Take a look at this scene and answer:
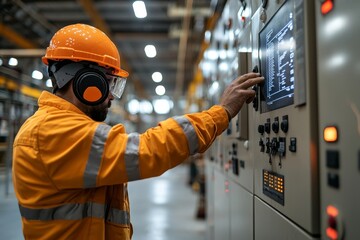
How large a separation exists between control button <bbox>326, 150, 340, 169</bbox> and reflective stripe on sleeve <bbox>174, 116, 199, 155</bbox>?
0.46 meters

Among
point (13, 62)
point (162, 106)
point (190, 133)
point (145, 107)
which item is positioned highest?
point (162, 106)

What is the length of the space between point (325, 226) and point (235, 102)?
2.00 feet

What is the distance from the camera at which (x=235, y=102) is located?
1499mm

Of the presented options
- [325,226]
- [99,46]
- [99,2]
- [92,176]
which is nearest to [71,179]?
[92,176]

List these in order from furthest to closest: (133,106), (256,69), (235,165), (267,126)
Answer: (133,106), (235,165), (256,69), (267,126)

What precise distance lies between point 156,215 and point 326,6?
18.3ft

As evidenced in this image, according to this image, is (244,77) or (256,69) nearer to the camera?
(244,77)

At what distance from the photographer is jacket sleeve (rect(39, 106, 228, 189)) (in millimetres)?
1238

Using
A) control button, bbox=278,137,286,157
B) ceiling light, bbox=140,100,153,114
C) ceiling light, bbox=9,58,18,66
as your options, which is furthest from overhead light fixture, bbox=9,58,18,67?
ceiling light, bbox=140,100,153,114

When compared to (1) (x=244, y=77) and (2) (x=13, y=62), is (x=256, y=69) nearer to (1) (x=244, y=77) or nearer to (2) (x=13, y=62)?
(1) (x=244, y=77)

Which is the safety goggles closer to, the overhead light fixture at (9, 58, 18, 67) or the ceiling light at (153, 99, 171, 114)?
the overhead light fixture at (9, 58, 18, 67)

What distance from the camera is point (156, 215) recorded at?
6191 mm

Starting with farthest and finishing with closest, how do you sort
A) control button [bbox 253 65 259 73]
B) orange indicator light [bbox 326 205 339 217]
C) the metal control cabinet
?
control button [bbox 253 65 259 73], orange indicator light [bbox 326 205 339 217], the metal control cabinet

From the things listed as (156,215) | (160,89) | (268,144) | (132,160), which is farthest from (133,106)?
(132,160)
